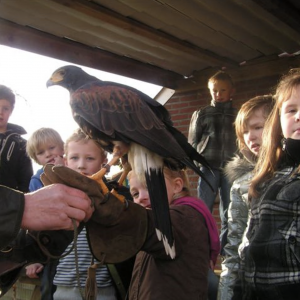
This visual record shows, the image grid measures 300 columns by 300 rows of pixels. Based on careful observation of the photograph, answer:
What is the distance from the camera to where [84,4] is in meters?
3.91

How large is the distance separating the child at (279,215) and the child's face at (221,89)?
3084 millimetres

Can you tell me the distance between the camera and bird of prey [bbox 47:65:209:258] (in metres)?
2.30

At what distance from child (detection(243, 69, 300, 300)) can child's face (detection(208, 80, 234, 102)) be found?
3.08 meters

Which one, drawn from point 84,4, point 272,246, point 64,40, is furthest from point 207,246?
point 64,40

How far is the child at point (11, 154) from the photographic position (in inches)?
163

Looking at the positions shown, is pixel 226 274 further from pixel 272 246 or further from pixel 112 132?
pixel 112 132

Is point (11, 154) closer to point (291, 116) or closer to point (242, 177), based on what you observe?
point (242, 177)

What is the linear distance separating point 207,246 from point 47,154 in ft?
6.09

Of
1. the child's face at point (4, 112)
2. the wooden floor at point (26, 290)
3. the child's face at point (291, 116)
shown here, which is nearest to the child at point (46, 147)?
the child's face at point (4, 112)

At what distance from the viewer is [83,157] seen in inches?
116

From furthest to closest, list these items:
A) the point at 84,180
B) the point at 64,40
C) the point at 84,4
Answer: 1. the point at 64,40
2. the point at 84,4
3. the point at 84,180

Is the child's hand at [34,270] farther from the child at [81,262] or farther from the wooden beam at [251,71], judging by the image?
the wooden beam at [251,71]

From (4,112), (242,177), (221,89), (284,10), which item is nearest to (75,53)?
(4,112)

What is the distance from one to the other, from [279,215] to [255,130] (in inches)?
42.8
